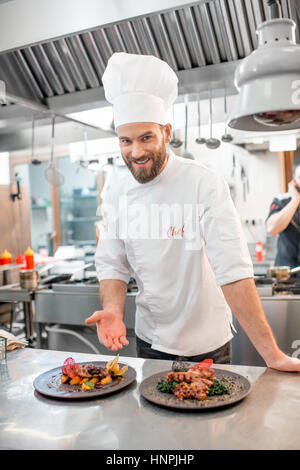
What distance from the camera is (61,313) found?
10.1 feet

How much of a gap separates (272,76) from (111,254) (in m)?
1.00

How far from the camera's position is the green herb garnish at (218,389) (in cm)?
112

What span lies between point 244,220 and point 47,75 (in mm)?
3569

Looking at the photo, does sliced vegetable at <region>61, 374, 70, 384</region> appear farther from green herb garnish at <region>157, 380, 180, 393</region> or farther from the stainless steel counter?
green herb garnish at <region>157, 380, 180, 393</region>

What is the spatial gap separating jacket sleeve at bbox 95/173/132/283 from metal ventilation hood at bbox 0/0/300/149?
0.75 m

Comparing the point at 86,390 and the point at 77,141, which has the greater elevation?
the point at 77,141

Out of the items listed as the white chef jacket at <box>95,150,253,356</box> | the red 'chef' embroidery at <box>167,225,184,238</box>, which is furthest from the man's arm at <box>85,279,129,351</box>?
the red 'chef' embroidery at <box>167,225,184,238</box>

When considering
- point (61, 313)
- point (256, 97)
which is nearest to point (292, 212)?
point (61, 313)

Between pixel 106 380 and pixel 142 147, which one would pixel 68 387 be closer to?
pixel 106 380

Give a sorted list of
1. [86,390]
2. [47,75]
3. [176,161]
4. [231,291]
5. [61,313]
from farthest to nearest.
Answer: [61,313] → [47,75] → [176,161] → [231,291] → [86,390]

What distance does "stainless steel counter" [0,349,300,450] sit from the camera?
935mm

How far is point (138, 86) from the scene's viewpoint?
5.58 feet

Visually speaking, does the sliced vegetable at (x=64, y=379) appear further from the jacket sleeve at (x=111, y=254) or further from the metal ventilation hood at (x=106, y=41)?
the metal ventilation hood at (x=106, y=41)
